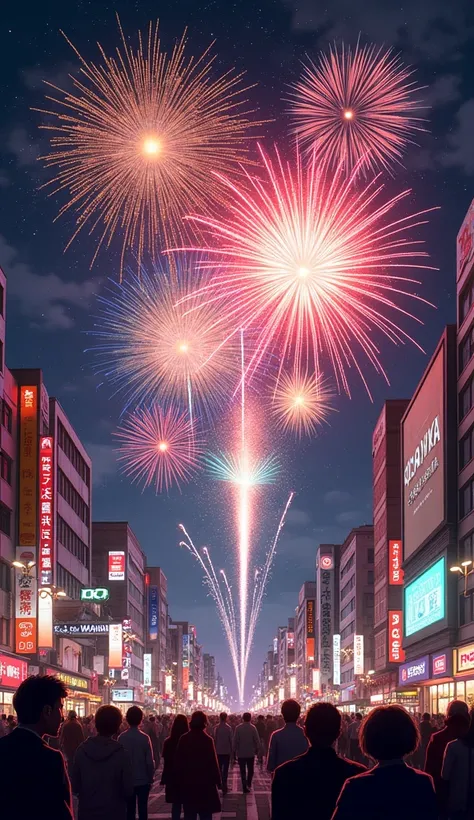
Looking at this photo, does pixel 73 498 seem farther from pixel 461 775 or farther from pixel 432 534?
pixel 461 775

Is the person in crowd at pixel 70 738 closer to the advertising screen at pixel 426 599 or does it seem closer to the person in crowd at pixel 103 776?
the person in crowd at pixel 103 776

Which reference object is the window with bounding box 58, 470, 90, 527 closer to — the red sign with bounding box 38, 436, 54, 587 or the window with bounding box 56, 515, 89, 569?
the window with bounding box 56, 515, 89, 569

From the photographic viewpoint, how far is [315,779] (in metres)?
7.13

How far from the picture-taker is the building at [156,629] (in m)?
153

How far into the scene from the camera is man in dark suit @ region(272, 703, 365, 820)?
23.4 ft

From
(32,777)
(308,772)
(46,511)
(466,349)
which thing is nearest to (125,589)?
(46,511)

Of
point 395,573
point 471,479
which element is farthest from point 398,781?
point 395,573

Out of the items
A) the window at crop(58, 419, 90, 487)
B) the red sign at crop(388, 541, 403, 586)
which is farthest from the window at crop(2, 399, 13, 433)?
the red sign at crop(388, 541, 403, 586)

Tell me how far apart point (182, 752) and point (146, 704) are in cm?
13414

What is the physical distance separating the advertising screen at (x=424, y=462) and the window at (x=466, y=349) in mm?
2231

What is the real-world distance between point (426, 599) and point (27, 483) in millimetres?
22411

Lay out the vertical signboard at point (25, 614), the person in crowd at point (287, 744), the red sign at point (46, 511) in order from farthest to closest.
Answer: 1. the red sign at point (46, 511)
2. the vertical signboard at point (25, 614)
3. the person in crowd at point (287, 744)

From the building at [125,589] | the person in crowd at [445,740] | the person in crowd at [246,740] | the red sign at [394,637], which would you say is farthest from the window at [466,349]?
the building at [125,589]

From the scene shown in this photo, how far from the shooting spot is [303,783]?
23.4 feet
